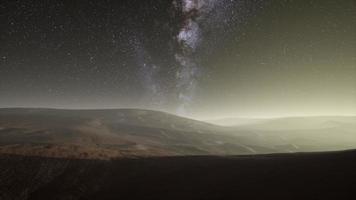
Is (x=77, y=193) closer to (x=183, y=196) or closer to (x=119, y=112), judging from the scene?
(x=183, y=196)

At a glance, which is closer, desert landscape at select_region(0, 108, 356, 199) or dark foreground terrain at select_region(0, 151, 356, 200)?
dark foreground terrain at select_region(0, 151, 356, 200)

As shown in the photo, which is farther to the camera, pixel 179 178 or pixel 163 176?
pixel 163 176

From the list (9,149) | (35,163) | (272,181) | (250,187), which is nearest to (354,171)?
(272,181)

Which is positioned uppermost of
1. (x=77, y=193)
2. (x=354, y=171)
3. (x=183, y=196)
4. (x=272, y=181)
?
(x=354, y=171)

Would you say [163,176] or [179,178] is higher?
[179,178]

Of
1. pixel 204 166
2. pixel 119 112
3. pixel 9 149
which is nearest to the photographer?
pixel 204 166

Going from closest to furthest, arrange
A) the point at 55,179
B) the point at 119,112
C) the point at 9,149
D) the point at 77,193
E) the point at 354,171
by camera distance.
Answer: the point at 354,171, the point at 77,193, the point at 55,179, the point at 9,149, the point at 119,112

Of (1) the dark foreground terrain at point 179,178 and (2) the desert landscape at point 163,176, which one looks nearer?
(1) the dark foreground terrain at point 179,178

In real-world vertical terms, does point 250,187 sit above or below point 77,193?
above
